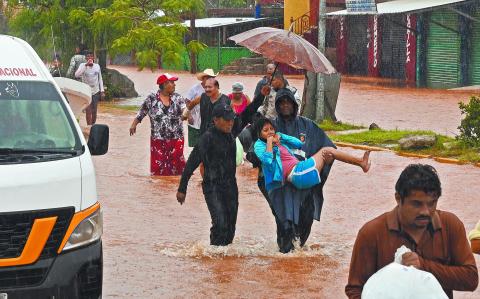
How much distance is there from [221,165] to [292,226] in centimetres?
85

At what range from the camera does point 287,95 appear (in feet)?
32.8

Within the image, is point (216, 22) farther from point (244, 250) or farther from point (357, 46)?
point (244, 250)

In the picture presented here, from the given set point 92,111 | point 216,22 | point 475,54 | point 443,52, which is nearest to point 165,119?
point 92,111

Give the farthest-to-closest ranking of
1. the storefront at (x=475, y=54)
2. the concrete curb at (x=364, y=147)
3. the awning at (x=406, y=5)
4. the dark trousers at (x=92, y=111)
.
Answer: the storefront at (x=475, y=54)
the awning at (x=406, y=5)
the dark trousers at (x=92, y=111)
the concrete curb at (x=364, y=147)

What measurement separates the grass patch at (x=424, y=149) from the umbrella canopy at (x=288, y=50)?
7358 millimetres

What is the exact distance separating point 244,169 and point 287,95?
7.44 metres

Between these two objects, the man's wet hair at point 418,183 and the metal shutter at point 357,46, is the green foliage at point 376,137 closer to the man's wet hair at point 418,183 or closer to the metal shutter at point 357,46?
the man's wet hair at point 418,183

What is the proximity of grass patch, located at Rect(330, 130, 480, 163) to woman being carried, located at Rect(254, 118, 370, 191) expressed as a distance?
8.18 m

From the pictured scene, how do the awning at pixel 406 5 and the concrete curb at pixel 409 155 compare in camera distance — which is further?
the awning at pixel 406 5

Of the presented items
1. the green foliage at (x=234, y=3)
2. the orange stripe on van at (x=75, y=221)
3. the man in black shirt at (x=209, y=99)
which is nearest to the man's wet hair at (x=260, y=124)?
the orange stripe on van at (x=75, y=221)

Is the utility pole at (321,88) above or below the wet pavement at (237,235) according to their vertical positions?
above

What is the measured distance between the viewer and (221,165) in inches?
417

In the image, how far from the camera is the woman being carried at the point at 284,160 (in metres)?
10.0

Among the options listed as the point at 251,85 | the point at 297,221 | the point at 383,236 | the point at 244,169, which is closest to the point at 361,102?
the point at 251,85
